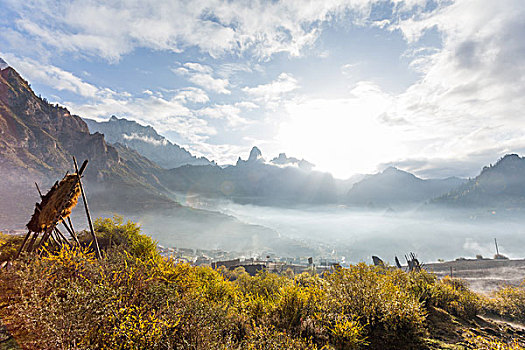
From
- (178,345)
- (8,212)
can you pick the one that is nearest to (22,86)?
(8,212)

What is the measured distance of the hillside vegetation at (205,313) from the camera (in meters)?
4.67

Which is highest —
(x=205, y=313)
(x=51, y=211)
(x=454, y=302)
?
(x=51, y=211)

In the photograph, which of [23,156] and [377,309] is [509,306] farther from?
[23,156]

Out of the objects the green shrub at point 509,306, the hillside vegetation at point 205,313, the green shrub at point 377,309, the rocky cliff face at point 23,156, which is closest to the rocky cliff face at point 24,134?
the rocky cliff face at point 23,156

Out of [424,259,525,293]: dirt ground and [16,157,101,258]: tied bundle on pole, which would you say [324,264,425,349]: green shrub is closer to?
[16,157,101,258]: tied bundle on pole

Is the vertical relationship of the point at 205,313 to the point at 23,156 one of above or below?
below

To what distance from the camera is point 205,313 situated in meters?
6.15

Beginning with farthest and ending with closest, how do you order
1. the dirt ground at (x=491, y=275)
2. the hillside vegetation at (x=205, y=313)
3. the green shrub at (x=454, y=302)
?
the dirt ground at (x=491, y=275) → the green shrub at (x=454, y=302) → the hillside vegetation at (x=205, y=313)

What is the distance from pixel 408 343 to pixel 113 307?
8.23 meters

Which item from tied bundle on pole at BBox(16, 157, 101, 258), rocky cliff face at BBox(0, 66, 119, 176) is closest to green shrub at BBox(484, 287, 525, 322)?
tied bundle on pole at BBox(16, 157, 101, 258)

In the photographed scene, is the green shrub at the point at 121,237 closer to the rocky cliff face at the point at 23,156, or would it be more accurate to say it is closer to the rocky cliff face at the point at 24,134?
the rocky cliff face at the point at 23,156

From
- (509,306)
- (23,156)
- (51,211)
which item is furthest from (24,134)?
(509,306)

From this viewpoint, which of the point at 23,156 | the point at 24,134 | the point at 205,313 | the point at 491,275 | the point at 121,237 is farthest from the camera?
the point at 24,134

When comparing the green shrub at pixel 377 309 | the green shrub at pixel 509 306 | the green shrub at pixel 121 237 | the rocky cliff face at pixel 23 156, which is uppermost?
the rocky cliff face at pixel 23 156
